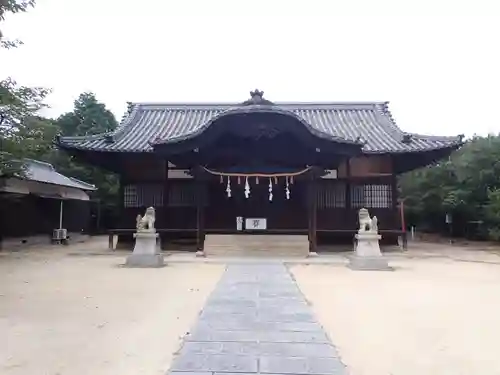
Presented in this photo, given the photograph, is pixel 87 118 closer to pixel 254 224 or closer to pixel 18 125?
pixel 254 224

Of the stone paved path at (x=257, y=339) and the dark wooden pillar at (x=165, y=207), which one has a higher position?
the dark wooden pillar at (x=165, y=207)

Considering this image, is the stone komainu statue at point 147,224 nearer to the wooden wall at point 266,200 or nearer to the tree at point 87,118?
the wooden wall at point 266,200

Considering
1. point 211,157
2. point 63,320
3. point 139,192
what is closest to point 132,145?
point 139,192

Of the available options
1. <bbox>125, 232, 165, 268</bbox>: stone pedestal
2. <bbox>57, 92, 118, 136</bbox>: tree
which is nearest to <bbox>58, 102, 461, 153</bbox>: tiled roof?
<bbox>125, 232, 165, 268</bbox>: stone pedestal

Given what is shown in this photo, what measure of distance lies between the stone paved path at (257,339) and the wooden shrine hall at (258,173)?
7818 millimetres

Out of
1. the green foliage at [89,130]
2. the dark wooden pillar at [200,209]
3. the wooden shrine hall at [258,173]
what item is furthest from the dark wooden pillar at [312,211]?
the green foliage at [89,130]

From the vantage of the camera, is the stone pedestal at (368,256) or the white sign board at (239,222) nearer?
the stone pedestal at (368,256)

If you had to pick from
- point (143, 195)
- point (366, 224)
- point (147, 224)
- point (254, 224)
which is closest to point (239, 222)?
point (254, 224)

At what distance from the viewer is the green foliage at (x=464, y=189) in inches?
820

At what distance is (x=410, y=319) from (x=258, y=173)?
32.1 ft

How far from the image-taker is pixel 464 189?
22.1m

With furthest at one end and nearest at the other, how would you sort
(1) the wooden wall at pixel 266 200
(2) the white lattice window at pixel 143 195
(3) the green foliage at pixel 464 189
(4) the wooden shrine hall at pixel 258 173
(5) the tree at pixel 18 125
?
(3) the green foliage at pixel 464 189 < (2) the white lattice window at pixel 143 195 < (1) the wooden wall at pixel 266 200 < (4) the wooden shrine hall at pixel 258 173 < (5) the tree at pixel 18 125

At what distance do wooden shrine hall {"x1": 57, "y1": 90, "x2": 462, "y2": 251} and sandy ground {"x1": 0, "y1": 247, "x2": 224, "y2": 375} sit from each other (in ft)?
17.2

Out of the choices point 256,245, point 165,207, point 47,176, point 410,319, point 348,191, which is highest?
point 47,176
